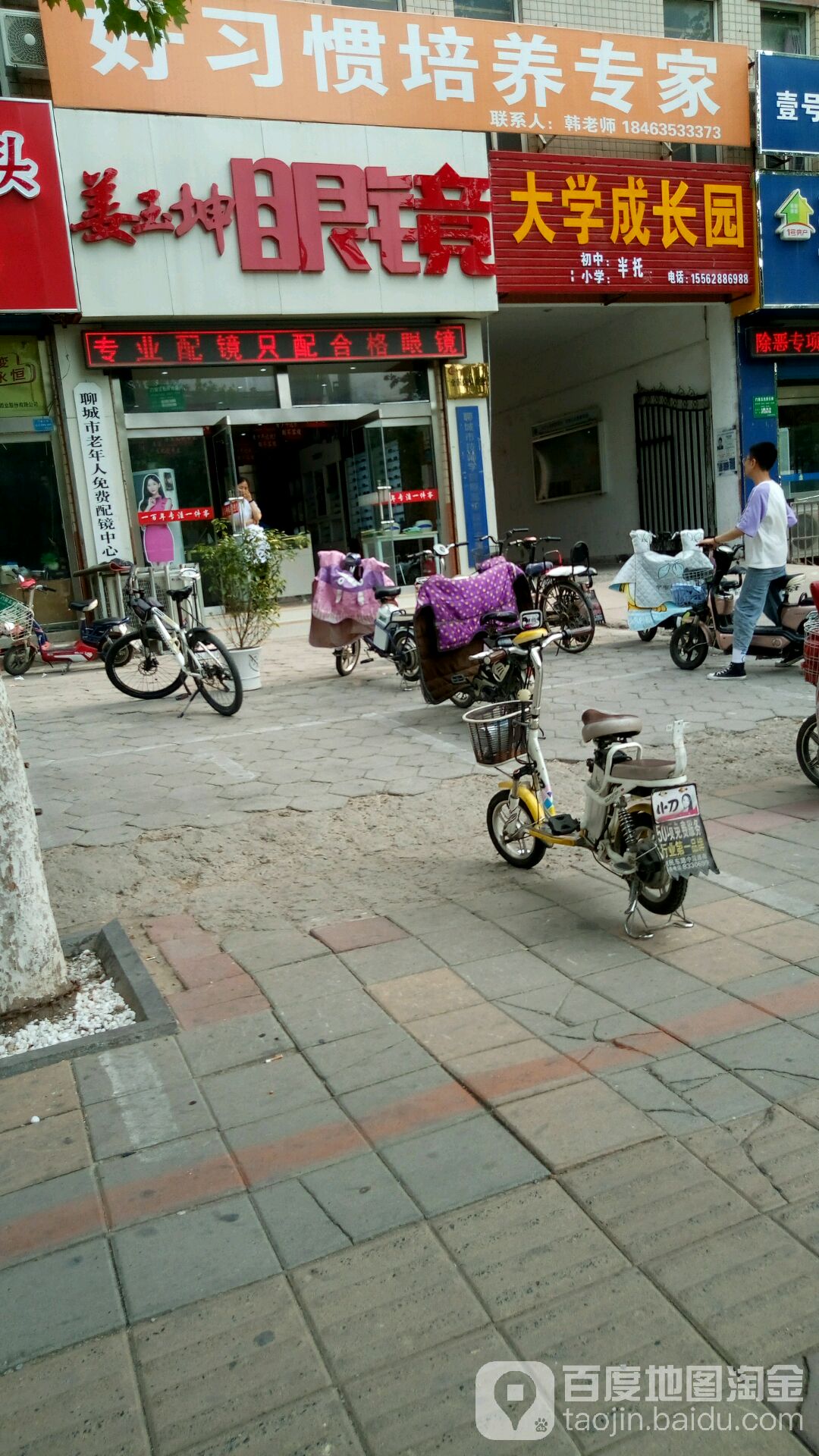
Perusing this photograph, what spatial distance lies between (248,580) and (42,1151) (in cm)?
A: 700

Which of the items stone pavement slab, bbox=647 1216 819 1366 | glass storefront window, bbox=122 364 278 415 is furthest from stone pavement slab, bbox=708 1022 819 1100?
glass storefront window, bbox=122 364 278 415

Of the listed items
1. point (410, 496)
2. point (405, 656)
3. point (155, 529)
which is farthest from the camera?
point (410, 496)

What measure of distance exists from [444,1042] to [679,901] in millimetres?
1128

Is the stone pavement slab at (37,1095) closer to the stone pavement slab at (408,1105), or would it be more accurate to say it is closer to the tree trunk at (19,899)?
the tree trunk at (19,899)

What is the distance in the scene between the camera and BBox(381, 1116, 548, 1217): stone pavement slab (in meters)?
2.57

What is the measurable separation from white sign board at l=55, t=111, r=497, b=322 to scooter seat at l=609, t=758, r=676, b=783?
10761 millimetres

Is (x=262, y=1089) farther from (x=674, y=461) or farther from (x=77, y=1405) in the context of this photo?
(x=674, y=461)

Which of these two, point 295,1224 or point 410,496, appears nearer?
point 295,1224

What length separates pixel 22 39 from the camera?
12.5 m

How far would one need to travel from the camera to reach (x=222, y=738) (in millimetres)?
7859

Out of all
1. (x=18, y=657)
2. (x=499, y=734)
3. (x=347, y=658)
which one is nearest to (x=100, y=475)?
(x=18, y=657)

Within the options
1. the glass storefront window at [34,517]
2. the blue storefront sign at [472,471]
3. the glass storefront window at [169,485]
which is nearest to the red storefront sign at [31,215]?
the glass storefront window at [34,517]

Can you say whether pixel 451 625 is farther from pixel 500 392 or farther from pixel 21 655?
pixel 500 392

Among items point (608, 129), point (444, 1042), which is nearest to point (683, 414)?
point (608, 129)
